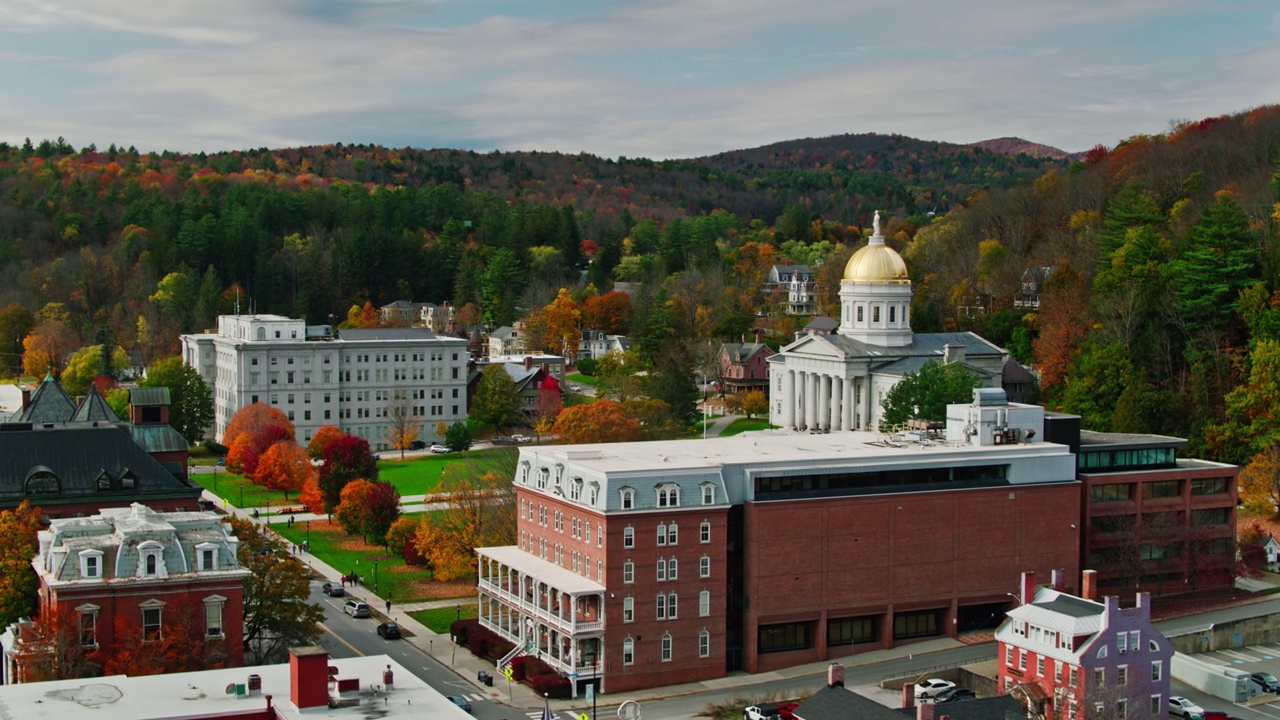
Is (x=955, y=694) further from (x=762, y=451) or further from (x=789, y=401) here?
(x=789, y=401)

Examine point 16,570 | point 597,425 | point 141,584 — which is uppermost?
point 597,425

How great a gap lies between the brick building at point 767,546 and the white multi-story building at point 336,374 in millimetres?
58446

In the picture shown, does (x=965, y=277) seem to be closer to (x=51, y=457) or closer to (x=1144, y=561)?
(x=1144, y=561)

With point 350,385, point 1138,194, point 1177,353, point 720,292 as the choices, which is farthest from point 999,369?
point 720,292

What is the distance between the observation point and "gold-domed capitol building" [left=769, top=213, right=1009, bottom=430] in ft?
352

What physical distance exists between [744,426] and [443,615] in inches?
2113

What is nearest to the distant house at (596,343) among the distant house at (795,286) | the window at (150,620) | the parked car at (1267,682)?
the distant house at (795,286)

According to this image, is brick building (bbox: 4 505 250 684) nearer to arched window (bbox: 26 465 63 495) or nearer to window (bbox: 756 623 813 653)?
arched window (bbox: 26 465 63 495)

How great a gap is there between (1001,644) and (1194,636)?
1153 cm

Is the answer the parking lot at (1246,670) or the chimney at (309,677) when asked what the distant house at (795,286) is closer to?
the parking lot at (1246,670)

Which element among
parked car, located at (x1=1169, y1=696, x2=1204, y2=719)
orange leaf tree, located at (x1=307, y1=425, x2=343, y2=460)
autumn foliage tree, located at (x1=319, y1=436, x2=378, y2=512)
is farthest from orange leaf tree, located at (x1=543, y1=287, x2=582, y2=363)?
parked car, located at (x1=1169, y1=696, x2=1204, y2=719)

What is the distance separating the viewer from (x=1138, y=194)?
120688 millimetres

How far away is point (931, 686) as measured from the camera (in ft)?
189

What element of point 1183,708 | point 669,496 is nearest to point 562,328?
point 669,496
